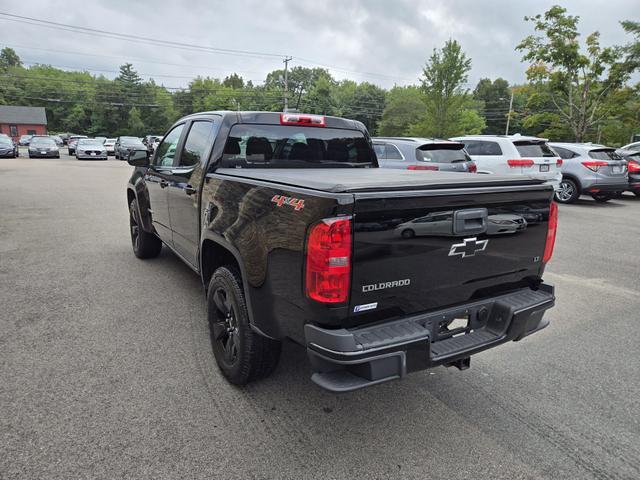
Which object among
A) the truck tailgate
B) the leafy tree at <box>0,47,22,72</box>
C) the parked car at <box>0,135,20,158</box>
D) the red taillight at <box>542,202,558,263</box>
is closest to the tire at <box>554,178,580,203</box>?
the red taillight at <box>542,202,558,263</box>

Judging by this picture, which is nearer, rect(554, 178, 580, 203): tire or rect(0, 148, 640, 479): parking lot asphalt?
rect(0, 148, 640, 479): parking lot asphalt

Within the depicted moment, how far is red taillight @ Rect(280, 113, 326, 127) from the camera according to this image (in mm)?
3896

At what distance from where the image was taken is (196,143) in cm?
401

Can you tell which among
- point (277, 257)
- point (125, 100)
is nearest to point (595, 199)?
point (277, 257)

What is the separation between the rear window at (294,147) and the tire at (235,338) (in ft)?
3.59

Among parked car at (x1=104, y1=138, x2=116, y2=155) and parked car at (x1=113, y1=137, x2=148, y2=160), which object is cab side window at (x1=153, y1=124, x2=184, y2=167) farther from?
parked car at (x1=104, y1=138, x2=116, y2=155)

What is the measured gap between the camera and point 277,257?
2385mm

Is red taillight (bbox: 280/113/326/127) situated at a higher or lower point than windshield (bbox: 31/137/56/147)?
higher

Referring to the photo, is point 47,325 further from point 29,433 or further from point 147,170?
point 147,170

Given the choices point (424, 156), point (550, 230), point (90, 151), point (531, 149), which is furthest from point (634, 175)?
point (90, 151)

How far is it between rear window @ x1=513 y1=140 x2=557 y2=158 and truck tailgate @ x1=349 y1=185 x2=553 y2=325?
8954mm

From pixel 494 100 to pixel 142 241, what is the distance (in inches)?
3699

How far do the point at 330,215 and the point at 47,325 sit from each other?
3281mm

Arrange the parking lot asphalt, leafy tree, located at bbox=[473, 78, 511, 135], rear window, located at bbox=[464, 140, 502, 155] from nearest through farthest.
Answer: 1. the parking lot asphalt
2. rear window, located at bbox=[464, 140, 502, 155]
3. leafy tree, located at bbox=[473, 78, 511, 135]
